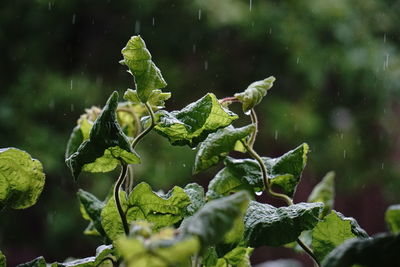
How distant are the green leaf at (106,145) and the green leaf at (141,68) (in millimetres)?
34

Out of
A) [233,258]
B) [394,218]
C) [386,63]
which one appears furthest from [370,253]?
[386,63]

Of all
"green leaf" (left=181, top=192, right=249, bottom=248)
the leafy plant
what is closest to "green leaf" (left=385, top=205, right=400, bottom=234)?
the leafy plant

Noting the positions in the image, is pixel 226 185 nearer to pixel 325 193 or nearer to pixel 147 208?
pixel 147 208

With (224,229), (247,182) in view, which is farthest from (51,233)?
(224,229)

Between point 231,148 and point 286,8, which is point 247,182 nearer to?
point 231,148

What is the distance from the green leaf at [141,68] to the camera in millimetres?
527

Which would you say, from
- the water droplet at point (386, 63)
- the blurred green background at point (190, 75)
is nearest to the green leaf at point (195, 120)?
the blurred green background at point (190, 75)

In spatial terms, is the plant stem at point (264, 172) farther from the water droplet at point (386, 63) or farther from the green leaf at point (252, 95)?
the water droplet at point (386, 63)

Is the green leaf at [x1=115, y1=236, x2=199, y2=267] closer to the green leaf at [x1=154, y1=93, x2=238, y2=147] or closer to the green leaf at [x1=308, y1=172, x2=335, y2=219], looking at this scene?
the green leaf at [x1=154, y1=93, x2=238, y2=147]

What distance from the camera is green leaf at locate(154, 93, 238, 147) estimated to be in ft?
1.77

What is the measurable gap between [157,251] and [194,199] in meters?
0.26

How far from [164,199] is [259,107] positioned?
3.61m

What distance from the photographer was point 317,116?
4109 mm

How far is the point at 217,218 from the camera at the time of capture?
379 mm
